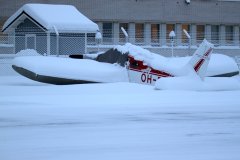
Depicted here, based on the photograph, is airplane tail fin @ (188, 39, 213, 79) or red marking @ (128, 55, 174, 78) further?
red marking @ (128, 55, 174, 78)

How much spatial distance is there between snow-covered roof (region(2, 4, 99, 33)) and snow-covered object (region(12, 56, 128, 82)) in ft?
30.0

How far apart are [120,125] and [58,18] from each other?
20580 mm

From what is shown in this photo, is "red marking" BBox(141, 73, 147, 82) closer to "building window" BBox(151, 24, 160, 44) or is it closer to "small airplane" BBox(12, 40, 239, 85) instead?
"small airplane" BBox(12, 40, 239, 85)

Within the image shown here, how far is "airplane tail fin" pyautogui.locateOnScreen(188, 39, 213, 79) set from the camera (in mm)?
15828

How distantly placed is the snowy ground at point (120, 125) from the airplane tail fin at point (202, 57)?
1035 mm

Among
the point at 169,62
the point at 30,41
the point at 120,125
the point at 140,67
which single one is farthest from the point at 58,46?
the point at 120,125

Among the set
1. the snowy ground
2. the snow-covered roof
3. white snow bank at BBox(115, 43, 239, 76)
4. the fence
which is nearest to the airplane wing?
white snow bank at BBox(115, 43, 239, 76)

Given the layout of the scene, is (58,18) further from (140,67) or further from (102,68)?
(140,67)

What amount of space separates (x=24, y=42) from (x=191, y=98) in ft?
60.3

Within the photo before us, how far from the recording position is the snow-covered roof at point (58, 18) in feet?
92.7

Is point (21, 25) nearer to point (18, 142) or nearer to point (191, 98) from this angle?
point (191, 98)

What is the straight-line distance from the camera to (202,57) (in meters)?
15.9

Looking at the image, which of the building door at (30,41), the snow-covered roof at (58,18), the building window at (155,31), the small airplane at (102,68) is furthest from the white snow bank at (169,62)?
the building window at (155,31)

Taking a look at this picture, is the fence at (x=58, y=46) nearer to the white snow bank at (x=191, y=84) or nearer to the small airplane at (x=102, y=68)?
the small airplane at (x=102, y=68)
